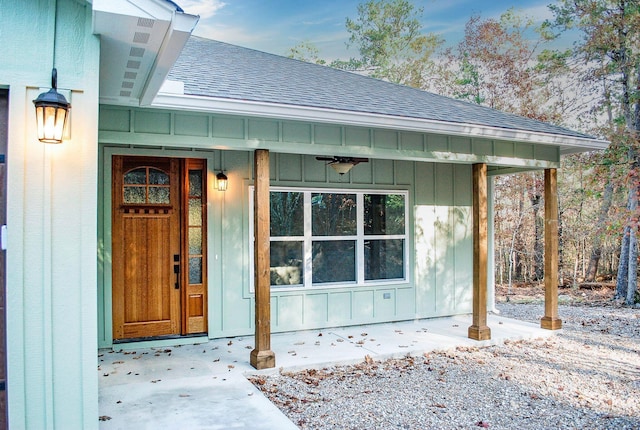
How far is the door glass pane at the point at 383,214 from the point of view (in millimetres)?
7602

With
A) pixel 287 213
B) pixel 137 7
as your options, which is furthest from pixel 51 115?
pixel 287 213

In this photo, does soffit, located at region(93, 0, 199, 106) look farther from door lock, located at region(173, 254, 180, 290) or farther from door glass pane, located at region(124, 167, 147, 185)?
door lock, located at region(173, 254, 180, 290)

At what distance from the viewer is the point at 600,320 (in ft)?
28.0

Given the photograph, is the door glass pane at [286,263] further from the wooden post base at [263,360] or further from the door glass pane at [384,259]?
the wooden post base at [263,360]

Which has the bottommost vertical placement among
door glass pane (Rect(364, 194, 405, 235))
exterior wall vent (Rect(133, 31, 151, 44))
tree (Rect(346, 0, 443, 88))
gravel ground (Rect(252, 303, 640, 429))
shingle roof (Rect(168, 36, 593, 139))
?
gravel ground (Rect(252, 303, 640, 429))

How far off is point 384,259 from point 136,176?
12.6 ft

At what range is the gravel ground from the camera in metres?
4.04

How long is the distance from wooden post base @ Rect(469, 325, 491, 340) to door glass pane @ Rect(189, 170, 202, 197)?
408 centimetres

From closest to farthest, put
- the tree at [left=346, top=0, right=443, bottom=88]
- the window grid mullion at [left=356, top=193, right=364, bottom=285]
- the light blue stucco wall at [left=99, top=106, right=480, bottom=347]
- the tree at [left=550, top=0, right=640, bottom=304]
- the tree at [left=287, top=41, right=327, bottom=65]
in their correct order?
the light blue stucco wall at [left=99, top=106, right=480, bottom=347] → the window grid mullion at [left=356, top=193, right=364, bottom=285] → the tree at [left=550, top=0, right=640, bottom=304] → the tree at [left=346, top=0, right=443, bottom=88] → the tree at [left=287, top=41, right=327, bottom=65]

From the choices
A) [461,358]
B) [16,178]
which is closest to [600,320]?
[461,358]

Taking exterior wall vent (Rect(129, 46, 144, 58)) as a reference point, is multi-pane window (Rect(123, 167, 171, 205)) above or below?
below

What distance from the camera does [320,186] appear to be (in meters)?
7.22

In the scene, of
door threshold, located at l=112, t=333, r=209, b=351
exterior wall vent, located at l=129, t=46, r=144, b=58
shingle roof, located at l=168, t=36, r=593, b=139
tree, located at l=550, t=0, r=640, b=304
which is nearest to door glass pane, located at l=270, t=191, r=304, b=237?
shingle roof, located at l=168, t=36, r=593, b=139

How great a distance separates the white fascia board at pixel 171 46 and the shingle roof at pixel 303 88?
113 centimetres
